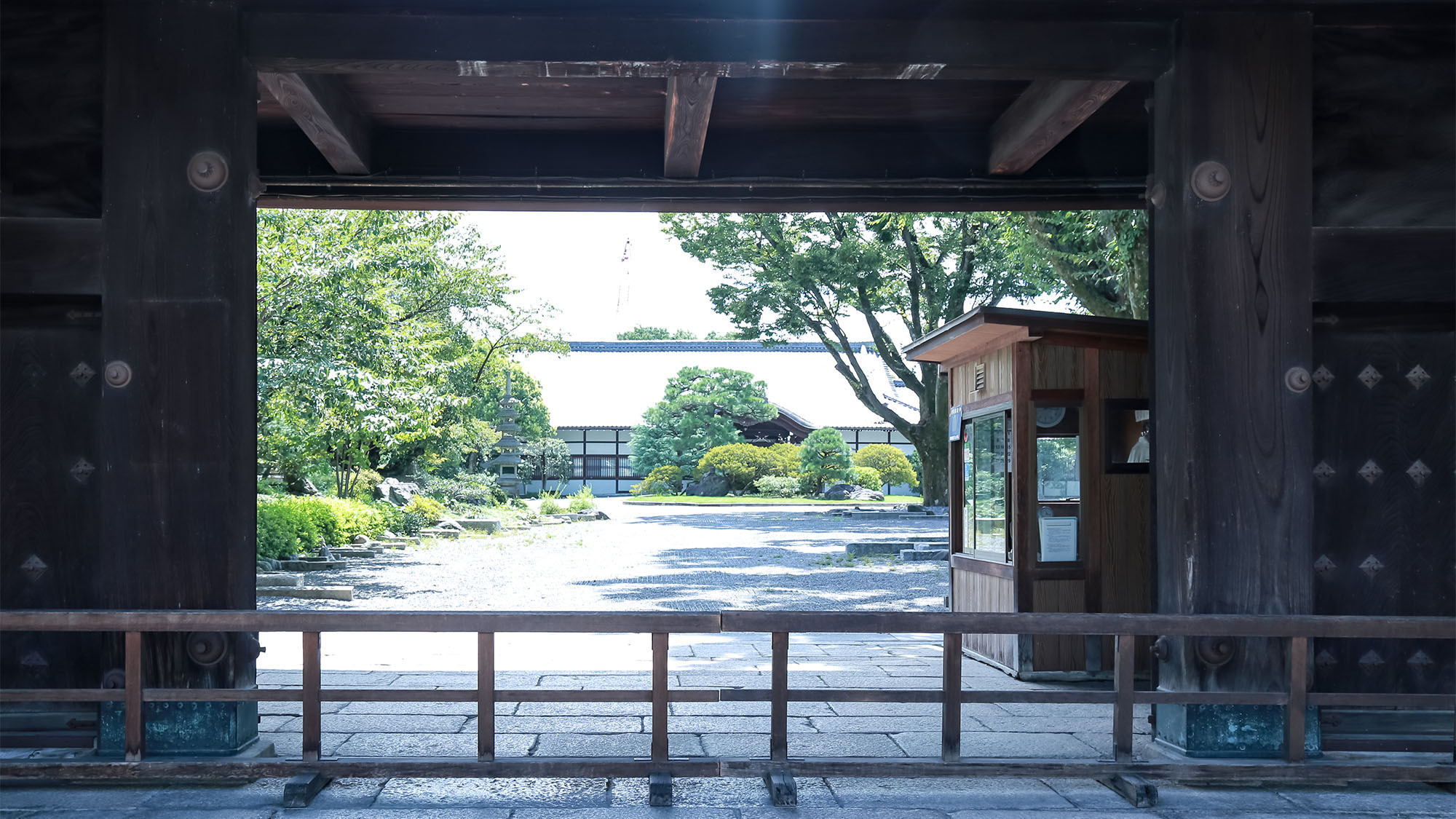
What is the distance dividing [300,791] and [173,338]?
194 cm

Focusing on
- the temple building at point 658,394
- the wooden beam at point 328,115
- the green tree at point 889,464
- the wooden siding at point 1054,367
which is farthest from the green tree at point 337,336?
the temple building at point 658,394

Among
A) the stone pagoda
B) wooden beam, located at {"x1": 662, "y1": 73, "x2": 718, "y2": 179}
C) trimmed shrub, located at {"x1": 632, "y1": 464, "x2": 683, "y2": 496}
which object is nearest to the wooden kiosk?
wooden beam, located at {"x1": 662, "y1": 73, "x2": 718, "y2": 179}

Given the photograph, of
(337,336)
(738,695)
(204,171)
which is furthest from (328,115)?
(337,336)

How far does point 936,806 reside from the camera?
14.7 ft

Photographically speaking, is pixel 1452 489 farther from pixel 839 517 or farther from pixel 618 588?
pixel 839 517

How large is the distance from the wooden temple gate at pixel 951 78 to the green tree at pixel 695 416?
3502cm

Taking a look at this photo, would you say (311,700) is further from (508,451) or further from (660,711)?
(508,451)

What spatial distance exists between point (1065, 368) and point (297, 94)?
5101mm

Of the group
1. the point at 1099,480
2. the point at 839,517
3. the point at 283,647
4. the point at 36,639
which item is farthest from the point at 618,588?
the point at 839,517

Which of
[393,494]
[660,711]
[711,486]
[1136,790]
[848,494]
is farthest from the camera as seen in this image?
[711,486]

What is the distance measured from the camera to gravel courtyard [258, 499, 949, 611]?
12648mm

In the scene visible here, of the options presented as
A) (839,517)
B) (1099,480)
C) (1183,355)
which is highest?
(1183,355)

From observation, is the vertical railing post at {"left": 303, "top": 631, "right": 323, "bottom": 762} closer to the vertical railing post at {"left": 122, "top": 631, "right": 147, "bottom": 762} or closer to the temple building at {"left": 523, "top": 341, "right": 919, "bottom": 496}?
the vertical railing post at {"left": 122, "top": 631, "right": 147, "bottom": 762}

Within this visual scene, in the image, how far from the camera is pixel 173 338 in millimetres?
4715
